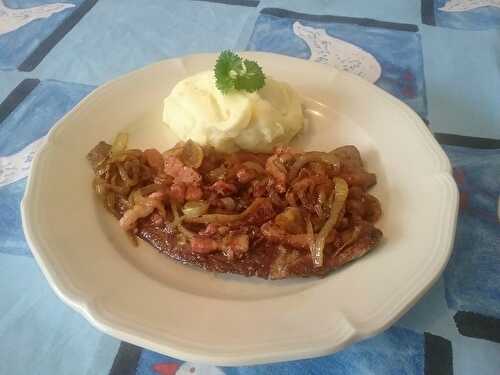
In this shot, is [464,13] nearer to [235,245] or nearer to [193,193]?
[193,193]

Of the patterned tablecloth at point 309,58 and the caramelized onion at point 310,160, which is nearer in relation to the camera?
the patterned tablecloth at point 309,58

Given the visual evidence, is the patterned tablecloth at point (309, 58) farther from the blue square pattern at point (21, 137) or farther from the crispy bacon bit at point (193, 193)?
the crispy bacon bit at point (193, 193)

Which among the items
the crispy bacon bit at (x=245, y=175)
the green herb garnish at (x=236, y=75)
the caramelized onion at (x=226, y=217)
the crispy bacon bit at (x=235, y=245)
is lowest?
the crispy bacon bit at (x=235, y=245)

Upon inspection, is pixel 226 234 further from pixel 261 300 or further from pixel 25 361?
pixel 25 361

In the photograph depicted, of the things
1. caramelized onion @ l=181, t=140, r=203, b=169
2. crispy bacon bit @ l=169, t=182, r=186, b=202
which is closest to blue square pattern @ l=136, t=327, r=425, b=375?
crispy bacon bit @ l=169, t=182, r=186, b=202

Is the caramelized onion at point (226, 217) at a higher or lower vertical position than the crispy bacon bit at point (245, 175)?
lower

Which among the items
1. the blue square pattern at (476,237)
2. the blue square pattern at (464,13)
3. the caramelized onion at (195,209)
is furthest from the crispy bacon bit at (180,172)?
the blue square pattern at (464,13)

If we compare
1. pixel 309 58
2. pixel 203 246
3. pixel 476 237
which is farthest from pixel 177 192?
pixel 309 58
